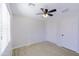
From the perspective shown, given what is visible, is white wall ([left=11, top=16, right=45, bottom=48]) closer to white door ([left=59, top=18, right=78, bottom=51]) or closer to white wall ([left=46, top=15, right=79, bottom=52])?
white wall ([left=46, top=15, right=79, bottom=52])

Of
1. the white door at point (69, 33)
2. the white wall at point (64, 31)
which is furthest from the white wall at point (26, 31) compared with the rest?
the white door at point (69, 33)

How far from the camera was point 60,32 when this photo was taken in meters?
4.94

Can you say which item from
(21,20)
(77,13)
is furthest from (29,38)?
(77,13)

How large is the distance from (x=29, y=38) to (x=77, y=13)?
2175 mm

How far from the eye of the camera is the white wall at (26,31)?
409 cm

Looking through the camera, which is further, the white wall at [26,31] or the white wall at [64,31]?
the white wall at [64,31]

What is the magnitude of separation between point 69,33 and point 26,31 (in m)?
1.87

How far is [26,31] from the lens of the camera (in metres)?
4.50

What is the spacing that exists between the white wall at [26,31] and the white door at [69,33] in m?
0.95

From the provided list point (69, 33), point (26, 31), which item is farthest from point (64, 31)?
Answer: point (26, 31)

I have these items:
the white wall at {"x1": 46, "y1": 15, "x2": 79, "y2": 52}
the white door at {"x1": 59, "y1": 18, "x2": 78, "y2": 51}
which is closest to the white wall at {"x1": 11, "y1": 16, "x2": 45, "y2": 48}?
the white wall at {"x1": 46, "y1": 15, "x2": 79, "y2": 52}

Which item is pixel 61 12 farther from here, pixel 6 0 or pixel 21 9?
pixel 6 0

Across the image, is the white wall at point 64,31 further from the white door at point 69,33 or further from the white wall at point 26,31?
the white wall at point 26,31

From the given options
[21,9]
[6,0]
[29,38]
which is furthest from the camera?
[29,38]
